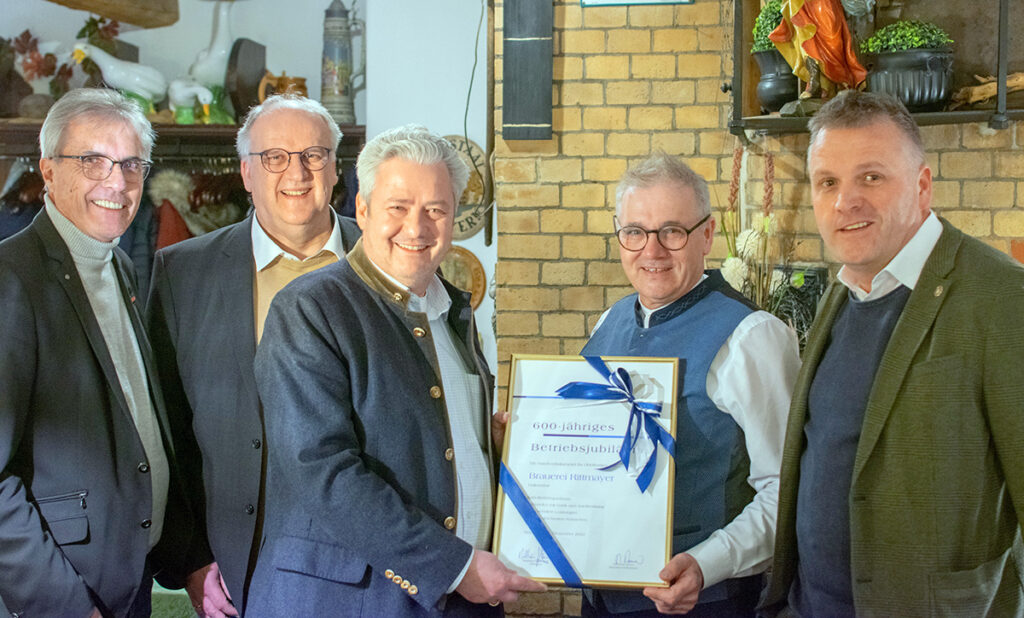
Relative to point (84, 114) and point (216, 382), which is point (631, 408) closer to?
point (216, 382)

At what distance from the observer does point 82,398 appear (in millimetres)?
2004

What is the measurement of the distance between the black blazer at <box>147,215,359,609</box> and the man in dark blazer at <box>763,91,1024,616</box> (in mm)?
1228

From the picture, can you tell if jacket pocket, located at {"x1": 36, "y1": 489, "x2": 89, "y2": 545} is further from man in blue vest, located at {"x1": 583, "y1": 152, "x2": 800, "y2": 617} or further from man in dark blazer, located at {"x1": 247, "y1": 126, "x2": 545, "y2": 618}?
man in blue vest, located at {"x1": 583, "y1": 152, "x2": 800, "y2": 617}

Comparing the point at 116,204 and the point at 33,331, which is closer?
the point at 33,331

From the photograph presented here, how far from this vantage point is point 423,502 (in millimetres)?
1790

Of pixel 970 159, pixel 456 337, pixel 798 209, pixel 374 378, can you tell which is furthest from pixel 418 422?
pixel 970 159

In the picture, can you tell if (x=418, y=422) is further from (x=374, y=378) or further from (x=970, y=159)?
(x=970, y=159)

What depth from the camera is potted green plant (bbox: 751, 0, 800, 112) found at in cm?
296

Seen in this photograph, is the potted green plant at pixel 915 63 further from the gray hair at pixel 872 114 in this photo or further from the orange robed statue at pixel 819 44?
the gray hair at pixel 872 114

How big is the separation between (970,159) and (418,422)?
7.34 ft

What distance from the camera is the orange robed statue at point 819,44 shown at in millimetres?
2830

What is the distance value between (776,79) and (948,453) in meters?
1.73

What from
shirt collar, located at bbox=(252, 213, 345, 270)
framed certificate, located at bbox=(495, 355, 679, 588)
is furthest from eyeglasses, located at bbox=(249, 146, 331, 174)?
framed certificate, located at bbox=(495, 355, 679, 588)
